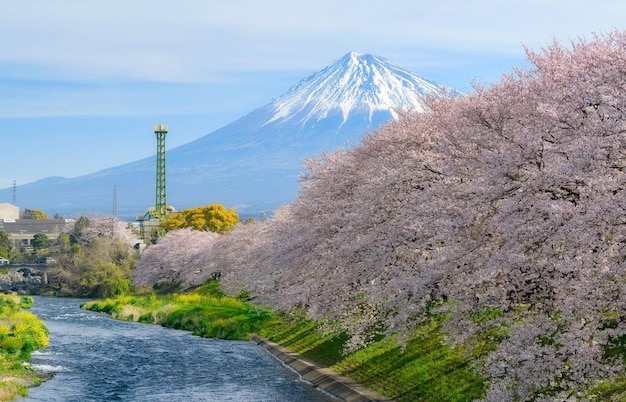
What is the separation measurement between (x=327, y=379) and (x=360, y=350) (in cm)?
219

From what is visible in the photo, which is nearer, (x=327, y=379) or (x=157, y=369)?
(x=327, y=379)

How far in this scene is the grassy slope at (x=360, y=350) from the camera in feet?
94.8

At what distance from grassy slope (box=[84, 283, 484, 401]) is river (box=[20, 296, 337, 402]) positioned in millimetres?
1853

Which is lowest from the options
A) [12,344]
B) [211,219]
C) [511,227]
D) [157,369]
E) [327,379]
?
[157,369]

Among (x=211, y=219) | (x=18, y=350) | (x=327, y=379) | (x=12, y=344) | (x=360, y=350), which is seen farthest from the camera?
(x=211, y=219)

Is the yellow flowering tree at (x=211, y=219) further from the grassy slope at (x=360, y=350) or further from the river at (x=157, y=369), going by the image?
the river at (x=157, y=369)

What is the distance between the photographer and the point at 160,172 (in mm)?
184250

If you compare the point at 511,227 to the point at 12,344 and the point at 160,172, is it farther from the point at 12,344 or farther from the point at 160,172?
the point at 160,172

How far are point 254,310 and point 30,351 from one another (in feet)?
72.9

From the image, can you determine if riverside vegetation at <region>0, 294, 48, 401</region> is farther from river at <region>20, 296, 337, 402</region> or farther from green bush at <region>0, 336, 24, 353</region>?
river at <region>20, 296, 337, 402</region>

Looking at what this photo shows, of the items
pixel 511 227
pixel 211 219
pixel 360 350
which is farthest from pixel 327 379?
pixel 211 219

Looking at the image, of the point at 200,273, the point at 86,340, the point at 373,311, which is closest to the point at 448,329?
the point at 373,311

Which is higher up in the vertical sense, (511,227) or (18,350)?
(511,227)

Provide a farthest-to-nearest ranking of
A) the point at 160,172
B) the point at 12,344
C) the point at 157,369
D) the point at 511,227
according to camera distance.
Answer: the point at 160,172 → the point at 12,344 → the point at 157,369 → the point at 511,227
